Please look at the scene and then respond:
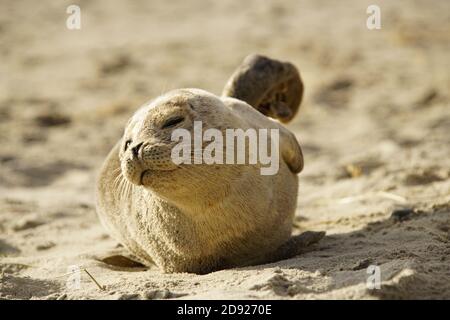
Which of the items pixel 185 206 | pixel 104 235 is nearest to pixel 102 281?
pixel 185 206

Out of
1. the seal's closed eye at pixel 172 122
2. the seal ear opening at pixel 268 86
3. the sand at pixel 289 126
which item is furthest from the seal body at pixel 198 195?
the seal ear opening at pixel 268 86

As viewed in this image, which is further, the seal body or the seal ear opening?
the seal ear opening

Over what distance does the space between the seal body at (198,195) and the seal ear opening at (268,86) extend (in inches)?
41.1

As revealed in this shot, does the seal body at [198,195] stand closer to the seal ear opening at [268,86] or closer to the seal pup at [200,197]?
the seal pup at [200,197]

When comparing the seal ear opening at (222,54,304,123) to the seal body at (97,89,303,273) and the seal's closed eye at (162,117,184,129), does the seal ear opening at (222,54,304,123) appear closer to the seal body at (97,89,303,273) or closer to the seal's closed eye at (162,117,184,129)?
the seal body at (97,89,303,273)

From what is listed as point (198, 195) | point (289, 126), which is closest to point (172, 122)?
point (198, 195)

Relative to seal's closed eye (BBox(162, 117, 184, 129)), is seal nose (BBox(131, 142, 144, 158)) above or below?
below

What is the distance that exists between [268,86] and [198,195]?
2.16 metres

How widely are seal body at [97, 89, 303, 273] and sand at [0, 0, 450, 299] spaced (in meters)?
0.21

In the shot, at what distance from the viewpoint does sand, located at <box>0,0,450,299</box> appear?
4.11 m

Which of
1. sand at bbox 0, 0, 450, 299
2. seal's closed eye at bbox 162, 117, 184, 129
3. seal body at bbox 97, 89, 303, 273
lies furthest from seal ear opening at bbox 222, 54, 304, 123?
seal's closed eye at bbox 162, 117, 184, 129

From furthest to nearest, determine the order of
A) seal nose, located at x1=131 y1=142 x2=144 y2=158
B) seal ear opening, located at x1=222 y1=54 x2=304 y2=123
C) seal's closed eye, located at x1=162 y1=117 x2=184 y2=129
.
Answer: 1. seal ear opening, located at x1=222 y1=54 x2=304 y2=123
2. seal's closed eye, located at x1=162 y1=117 x2=184 y2=129
3. seal nose, located at x1=131 y1=142 x2=144 y2=158

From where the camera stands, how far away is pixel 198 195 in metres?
4.11

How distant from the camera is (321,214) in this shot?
6062 millimetres
